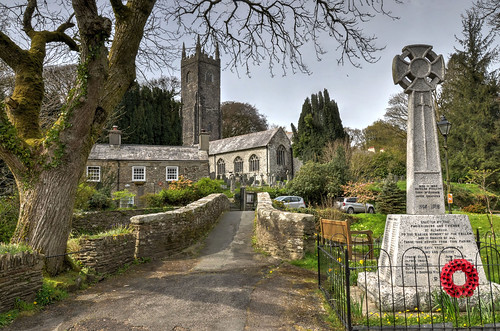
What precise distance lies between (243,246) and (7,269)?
6435mm

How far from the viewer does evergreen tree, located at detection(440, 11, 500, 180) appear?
28797 millimetres

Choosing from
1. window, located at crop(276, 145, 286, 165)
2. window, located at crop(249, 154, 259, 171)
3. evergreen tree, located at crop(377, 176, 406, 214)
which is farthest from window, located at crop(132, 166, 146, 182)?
window, located at crop(276, 145, 286, 165)

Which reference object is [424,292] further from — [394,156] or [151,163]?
[394,156]

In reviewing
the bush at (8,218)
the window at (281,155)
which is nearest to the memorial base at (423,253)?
the bush at (8,218)

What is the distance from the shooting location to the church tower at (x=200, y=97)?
192 feet

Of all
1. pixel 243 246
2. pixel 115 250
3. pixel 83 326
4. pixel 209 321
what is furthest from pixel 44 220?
pixel 243 246

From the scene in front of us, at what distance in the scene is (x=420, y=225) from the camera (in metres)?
4.91

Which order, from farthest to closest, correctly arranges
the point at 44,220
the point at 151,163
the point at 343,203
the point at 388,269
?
the point at 151,163 → the point at 343,203 → the point at 44,220 → the point at 388,269

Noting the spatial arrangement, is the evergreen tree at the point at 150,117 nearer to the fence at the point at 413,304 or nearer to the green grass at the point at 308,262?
the green grass at the point at 308,262

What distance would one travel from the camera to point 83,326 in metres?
4.15

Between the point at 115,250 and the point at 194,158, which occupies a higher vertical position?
the point at 194,158

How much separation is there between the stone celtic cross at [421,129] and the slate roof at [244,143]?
114ft

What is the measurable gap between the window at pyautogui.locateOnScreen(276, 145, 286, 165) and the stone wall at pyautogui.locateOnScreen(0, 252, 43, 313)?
123 ft

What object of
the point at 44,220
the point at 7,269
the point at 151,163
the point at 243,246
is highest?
the point at 151,163
